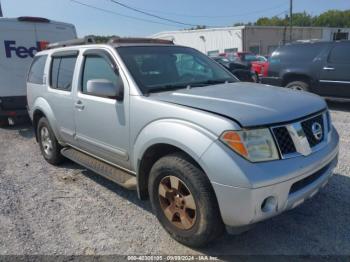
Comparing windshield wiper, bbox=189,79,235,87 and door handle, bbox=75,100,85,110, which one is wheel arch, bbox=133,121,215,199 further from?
door handle, bbox=75,100,85,110

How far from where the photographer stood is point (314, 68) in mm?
8914

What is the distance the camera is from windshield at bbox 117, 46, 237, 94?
3633 millimetres

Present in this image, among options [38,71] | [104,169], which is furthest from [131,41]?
[38,71]

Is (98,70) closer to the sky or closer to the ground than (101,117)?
closer to the sky

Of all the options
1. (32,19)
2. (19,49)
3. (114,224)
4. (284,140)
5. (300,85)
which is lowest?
(114,224)

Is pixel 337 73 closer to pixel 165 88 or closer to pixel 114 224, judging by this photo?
pixel 165 88

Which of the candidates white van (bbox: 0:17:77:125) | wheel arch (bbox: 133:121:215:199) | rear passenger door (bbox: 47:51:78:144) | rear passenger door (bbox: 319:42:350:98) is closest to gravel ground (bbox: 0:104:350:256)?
wheel arch (bbox: 133:121:215:199)

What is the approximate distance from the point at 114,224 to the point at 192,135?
1.50 meters

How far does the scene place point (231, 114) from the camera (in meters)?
2.70

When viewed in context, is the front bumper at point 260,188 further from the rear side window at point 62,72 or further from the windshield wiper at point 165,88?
the rear side window at point 62,72

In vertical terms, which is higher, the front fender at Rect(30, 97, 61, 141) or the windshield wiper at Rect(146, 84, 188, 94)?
the windshield wiper at Rect(146, 84, 188, 94)

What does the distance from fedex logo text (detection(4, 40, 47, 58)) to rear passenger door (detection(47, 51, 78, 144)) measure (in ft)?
11.2

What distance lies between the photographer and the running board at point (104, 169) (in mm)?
3642

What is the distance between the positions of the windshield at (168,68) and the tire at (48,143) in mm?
2218
